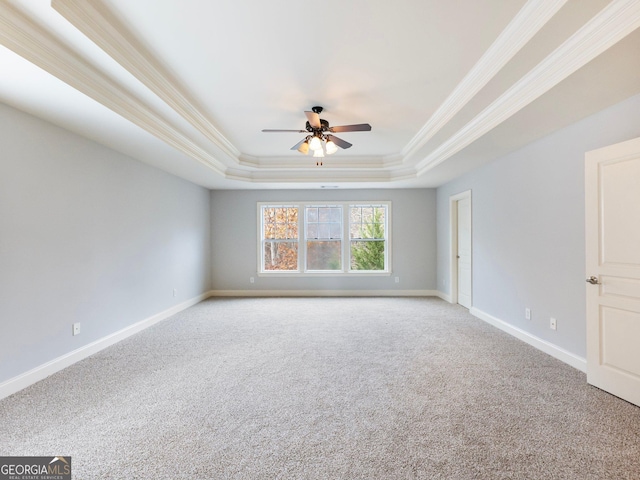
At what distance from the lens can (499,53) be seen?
7.59 feet

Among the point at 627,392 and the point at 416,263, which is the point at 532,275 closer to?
the point at 627,392

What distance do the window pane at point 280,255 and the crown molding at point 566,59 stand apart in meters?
4.38

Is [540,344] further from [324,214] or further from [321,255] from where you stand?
[324,214]

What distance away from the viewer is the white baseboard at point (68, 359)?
2.49 meters

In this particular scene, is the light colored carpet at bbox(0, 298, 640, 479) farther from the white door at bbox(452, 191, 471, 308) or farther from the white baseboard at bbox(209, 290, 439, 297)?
the white baseboard at bbox(209, 290, 439, 297)

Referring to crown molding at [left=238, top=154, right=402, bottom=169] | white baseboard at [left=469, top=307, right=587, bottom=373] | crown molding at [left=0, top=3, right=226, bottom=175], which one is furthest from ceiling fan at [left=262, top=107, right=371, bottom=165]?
white baseboard at [left=469, top=307, right=587, bottom=373]

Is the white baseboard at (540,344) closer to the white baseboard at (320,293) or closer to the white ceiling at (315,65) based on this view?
the white baseboard at (320,293)

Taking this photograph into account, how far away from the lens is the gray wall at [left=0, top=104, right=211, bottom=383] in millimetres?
2557

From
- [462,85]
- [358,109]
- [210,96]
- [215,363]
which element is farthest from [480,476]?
[210,96]

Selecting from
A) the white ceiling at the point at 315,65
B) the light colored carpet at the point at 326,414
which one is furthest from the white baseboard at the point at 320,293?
the white ceiling at the point at 315,65

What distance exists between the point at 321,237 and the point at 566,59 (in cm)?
517

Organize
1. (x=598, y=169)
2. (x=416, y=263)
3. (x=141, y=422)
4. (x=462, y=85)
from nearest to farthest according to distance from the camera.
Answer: (x=141, y=422) < (x=598, y=169) < (x=462, y=85) < (x=416, y=263)

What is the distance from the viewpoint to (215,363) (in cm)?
308

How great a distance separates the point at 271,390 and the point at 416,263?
16.0 feet
